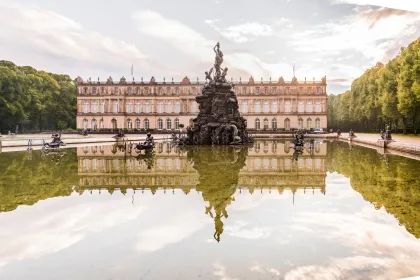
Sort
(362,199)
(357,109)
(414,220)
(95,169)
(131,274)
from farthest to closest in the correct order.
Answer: (357,109) → (95,169) → (362,199) → (414,220) → (131,274)

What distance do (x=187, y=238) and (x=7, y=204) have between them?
3.42 m

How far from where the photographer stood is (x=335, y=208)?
662 centimetres

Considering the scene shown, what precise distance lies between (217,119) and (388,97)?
21077mm

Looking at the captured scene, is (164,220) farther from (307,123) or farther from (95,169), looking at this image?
(307,123)

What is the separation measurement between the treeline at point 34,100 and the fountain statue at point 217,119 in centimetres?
2677

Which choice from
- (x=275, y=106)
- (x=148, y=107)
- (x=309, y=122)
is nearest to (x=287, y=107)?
(x=275, y=106)

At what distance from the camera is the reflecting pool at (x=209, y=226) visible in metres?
4.00

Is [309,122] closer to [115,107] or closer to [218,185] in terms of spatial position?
[115,107]

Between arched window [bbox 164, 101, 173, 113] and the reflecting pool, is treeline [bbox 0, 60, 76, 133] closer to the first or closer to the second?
arched window [bbox 164, 101, 173, 113]

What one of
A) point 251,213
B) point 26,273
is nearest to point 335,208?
point 251,213

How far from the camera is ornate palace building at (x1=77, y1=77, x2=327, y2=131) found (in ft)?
212

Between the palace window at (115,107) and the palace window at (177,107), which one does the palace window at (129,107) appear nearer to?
the palace window at (115,107)

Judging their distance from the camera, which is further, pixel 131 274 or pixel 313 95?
pixel 313 95

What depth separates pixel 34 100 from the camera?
49.4 meters
